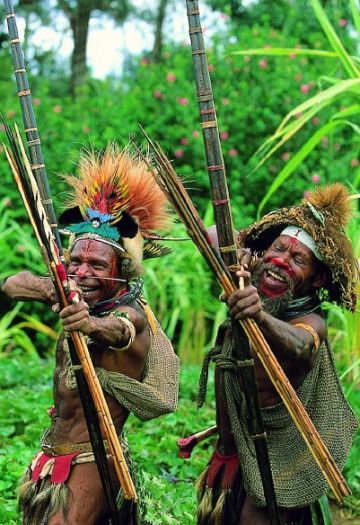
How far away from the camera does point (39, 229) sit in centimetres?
322

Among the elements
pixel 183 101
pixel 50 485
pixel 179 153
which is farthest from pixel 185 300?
pixel 50 485

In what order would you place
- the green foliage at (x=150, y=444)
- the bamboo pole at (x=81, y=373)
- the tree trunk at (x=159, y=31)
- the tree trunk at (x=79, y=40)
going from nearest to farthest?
the bamboo pole at (x=81, y=373), the green foliage at (x=150, y=444), the tree trunk at (x=79, y=40), the tree trunk at (x=159, y=31)

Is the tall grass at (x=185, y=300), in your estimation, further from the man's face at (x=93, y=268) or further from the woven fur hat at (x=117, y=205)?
the man's face at (x=93, y=268)

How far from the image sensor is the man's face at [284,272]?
12.3 feet

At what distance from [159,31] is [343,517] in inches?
497

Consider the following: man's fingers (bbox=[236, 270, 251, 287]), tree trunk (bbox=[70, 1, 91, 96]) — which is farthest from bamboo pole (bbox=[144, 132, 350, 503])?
tree trunk (bbox=[70, 1, 91, 96])

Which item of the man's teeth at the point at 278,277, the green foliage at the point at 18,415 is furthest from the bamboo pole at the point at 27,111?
the green foliage at the point at 18,415

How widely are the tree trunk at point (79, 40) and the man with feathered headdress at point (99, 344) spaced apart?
A: 1181cm

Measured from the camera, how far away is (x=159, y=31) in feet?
54.6

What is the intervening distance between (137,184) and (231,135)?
559 cm

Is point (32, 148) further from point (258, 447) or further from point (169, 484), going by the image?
point (169, 484)

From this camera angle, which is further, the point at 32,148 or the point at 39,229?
the point at 32,148

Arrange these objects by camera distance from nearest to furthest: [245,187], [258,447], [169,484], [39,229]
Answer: [39,229] < [258,447] < [169,484] < [245,187]

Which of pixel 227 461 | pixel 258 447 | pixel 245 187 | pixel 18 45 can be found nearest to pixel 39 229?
pixel 18 45
